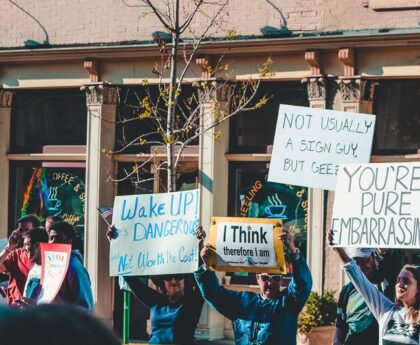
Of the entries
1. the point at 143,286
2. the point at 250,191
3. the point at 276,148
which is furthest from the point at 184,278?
the point at 250,191

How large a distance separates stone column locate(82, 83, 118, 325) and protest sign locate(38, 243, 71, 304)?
5486 millimetres

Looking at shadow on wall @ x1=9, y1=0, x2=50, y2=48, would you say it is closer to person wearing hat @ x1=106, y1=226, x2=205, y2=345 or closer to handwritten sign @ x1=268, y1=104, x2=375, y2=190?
handwritten sign @ x1=268, y1=104, x2=375, y2=190

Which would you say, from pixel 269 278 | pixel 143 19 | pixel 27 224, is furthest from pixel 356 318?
pixel 143 19

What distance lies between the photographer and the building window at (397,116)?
493 inches

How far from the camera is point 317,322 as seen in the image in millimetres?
11570

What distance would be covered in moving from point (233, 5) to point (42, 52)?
9.55 feet

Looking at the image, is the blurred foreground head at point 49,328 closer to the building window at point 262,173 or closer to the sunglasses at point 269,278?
the sunglasses at point 269,278

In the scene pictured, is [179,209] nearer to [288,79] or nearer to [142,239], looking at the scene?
[142,239]

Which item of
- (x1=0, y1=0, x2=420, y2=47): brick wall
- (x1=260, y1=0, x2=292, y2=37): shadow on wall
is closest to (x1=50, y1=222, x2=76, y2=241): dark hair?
(x1=0, y1=0, x2=420, y2=47): brick wall

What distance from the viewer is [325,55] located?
12961 mm

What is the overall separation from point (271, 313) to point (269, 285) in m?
0.28

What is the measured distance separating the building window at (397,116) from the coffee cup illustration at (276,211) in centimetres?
138

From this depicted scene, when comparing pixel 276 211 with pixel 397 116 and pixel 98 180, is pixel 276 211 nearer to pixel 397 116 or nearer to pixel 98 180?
pixel 397 116

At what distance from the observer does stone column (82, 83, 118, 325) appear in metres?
14.5
